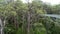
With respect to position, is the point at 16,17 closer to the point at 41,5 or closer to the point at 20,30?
the point at 20,30

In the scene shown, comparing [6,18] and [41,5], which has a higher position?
[41,5]

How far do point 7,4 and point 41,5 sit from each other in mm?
1245

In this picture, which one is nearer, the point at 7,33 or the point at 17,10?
the point at 17,10

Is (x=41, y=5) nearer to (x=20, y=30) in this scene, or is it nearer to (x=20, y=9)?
(x=20, y=9)

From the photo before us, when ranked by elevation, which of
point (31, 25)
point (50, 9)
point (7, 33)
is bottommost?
point (7, 33)

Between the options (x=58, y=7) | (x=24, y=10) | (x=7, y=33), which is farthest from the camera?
(x=7, y=33)

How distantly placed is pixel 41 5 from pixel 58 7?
0.71 m

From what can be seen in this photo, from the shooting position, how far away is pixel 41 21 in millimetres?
5566

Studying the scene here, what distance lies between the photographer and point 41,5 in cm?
531

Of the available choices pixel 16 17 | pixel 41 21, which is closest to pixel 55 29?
pixel 41 21

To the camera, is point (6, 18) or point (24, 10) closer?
point (24, 10)

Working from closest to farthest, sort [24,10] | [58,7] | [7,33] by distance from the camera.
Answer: [24,10] → [58,7] → [7,33]

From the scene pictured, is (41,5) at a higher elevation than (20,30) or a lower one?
higher

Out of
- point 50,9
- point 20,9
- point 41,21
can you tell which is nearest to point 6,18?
point 20,9
